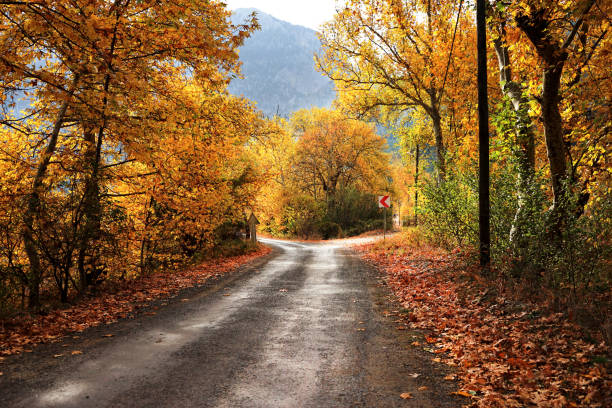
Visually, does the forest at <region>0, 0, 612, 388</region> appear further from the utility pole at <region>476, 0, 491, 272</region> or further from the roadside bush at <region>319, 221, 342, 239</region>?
the roadside bush at <region>319, 221, 342, 239</region>

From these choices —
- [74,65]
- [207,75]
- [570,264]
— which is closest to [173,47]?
[207,75]

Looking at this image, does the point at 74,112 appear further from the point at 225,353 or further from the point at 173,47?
the point at 225,353

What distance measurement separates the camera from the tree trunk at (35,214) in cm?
807

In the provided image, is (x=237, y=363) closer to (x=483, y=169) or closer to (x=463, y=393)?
(x=463, y=393)

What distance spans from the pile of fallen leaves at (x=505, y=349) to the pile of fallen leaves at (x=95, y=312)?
603 cm

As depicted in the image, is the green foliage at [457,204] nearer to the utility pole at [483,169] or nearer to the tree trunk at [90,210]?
the utility pole at [483,169]

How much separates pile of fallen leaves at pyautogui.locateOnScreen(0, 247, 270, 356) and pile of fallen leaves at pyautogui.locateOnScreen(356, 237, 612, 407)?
238 inches

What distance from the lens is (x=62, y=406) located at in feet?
13.2

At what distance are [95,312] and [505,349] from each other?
306 inches

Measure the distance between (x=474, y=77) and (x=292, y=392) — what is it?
19.3 metres

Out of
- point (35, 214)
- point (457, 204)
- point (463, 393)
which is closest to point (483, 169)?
point (457, 204)

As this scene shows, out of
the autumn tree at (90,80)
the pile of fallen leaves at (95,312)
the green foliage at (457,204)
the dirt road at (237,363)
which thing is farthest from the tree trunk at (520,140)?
the pile of fallen leaves at (95,312)

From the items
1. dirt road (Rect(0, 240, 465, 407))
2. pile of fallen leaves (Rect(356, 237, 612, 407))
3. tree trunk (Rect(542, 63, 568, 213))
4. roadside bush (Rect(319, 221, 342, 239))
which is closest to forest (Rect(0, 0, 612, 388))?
tree trunk (Rect(542, 63, 568, 213))

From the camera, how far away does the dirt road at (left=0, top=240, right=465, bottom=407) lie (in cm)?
427
